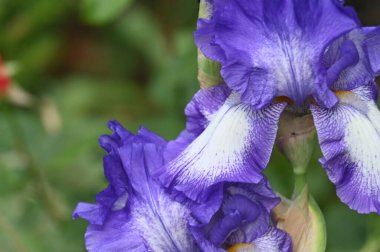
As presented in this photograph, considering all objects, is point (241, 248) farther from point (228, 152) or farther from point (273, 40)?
point (273, 40)

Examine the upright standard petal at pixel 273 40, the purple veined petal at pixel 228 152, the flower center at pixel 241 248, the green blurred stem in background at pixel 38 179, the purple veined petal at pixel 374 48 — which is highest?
the green blurred stem in background at pixel 38 179

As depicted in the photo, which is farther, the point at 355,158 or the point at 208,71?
the point at 208,71

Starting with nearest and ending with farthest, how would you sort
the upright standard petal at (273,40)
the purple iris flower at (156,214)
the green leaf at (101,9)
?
1. the upright standard petal at (273,40)
2. the purple iris flower at (156,214)
3. the green leaf at (101,9)

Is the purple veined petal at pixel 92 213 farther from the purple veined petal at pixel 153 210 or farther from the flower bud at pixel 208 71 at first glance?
the flower bud at pixel 208 71

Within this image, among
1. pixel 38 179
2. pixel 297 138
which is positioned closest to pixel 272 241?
pixel 297 138

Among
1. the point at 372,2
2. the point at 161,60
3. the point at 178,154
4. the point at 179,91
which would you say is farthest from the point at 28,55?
the point at 178,154

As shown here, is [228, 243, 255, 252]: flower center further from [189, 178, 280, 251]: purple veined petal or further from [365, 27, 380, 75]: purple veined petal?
[365, 27, 380, 75]: purple veined petal

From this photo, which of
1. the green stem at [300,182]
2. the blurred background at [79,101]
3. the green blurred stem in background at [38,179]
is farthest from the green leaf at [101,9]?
the green stem at [300,182]
